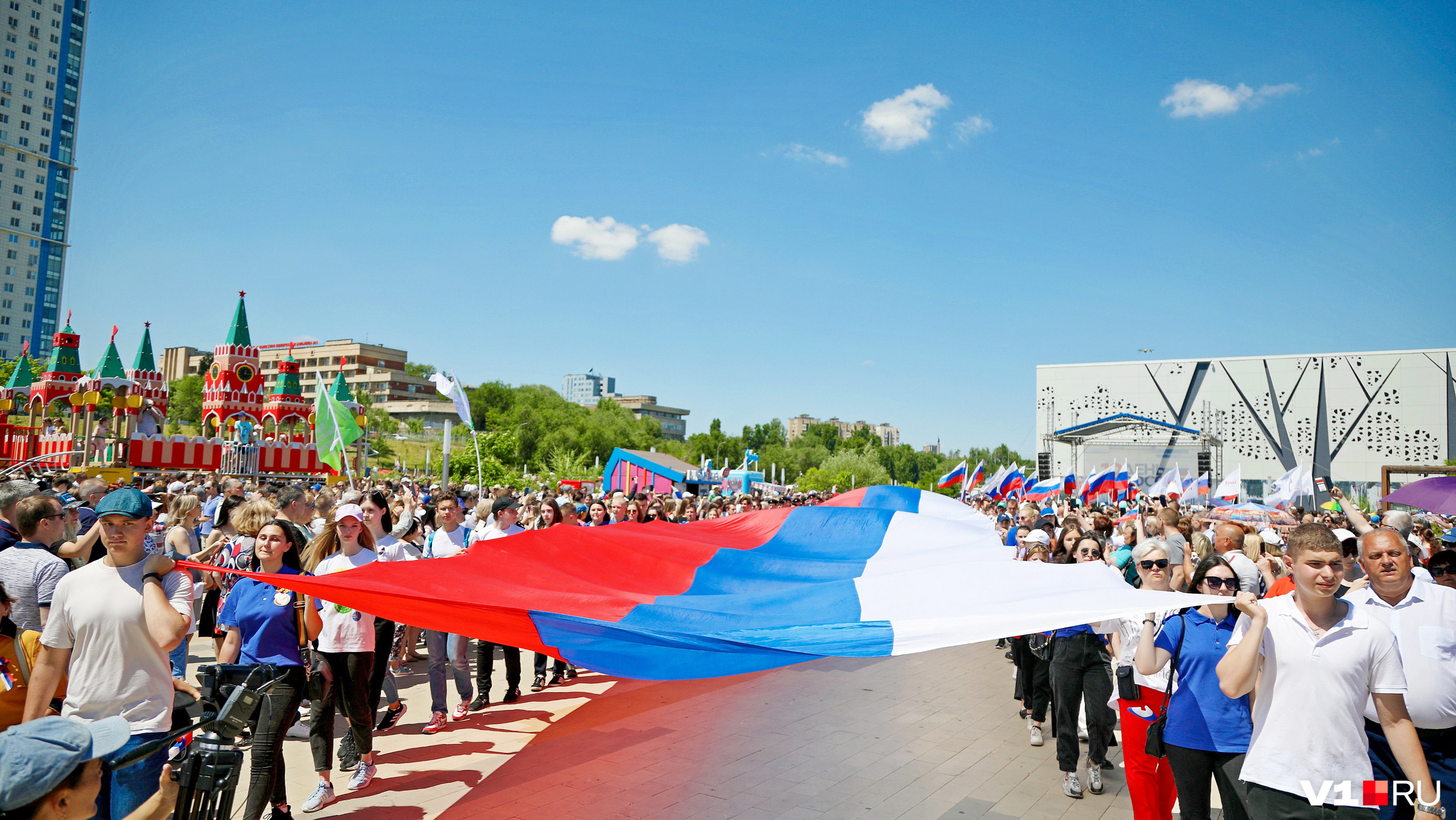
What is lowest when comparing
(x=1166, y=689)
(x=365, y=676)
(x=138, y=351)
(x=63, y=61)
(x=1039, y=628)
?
(x=365, y=676)

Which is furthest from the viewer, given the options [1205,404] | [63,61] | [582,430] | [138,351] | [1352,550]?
[63,61]

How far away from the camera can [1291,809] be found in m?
3.23

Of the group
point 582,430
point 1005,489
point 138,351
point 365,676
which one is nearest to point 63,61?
point 582,430

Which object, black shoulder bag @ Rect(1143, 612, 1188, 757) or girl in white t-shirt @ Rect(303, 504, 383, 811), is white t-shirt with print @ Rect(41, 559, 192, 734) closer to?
girl in white t-shirt @ Rect(303, 504, 383, 811)

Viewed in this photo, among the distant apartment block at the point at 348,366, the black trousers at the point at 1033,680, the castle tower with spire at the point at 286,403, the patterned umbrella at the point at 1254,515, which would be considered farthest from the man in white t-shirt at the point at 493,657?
the distant apartment block at the point at 348,366

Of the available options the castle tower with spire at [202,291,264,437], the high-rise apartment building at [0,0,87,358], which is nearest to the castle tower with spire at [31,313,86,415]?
the castle tower with spire at [202,291,264,437]

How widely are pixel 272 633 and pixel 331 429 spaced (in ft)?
42.8

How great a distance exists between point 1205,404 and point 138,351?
201ft

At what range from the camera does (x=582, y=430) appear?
257 ft

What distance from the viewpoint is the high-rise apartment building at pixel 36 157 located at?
316 ft

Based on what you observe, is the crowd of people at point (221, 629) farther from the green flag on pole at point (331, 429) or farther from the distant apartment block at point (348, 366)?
the distant apartment block at point (348, 366)

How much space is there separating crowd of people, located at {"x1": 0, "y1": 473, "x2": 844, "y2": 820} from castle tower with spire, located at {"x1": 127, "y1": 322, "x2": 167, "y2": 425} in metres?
31.4

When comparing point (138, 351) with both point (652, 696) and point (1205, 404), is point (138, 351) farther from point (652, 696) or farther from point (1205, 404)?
point (1205, 404)

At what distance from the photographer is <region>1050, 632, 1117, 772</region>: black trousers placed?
5.97 meters
